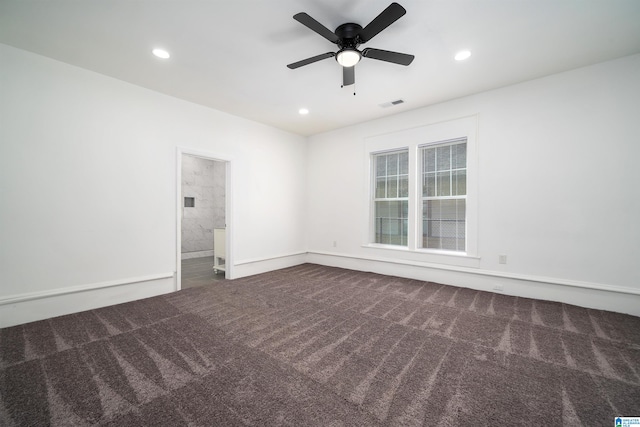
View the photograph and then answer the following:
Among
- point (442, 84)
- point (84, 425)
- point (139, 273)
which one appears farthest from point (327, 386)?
point (442, 84)

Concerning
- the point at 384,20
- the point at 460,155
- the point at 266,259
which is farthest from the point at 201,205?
the point at 384,20

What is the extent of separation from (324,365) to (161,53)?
141 inches

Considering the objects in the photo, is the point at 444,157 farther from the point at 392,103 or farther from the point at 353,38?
the point at 353,38

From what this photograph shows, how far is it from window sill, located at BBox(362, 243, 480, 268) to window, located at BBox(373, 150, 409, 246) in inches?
8.5

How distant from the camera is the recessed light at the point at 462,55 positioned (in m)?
2.80

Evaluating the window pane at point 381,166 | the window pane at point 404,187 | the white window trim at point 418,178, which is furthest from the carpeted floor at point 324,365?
the window pane at point 381,166

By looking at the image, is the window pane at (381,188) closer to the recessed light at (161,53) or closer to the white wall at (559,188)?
the white wall at (559,188)

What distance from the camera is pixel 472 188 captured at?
3881mm

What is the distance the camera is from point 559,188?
3.26 m

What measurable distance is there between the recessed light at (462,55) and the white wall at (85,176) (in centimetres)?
364

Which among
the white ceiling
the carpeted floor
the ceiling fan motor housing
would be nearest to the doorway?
the white ceiling

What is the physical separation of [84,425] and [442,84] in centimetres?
478

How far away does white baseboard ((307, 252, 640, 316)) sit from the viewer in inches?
115

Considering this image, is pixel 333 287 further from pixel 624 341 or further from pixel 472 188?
pixel 624 341
